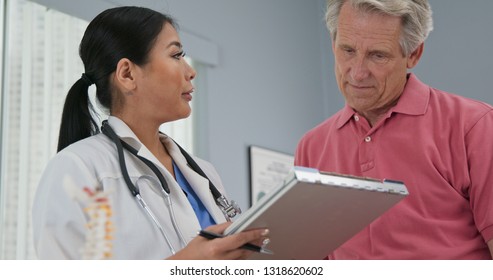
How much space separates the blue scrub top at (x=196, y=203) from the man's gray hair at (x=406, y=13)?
56 cm

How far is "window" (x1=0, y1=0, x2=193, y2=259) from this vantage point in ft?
8.94

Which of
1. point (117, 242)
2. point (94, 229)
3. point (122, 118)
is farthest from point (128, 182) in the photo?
point (94, 229)

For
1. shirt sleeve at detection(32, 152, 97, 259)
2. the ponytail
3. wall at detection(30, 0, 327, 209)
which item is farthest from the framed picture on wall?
shirt sleeve at detection(32, 152, 97, 259)

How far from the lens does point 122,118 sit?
71.1 inches

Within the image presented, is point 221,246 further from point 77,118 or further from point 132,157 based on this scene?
point 77,118

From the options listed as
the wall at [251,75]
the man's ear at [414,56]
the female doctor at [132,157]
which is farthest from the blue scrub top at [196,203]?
the wall at [251,75]

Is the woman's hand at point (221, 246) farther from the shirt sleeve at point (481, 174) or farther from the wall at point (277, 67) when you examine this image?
the wall at point (277, 67)

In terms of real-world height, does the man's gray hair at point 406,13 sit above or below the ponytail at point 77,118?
above

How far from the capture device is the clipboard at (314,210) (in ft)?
4.08

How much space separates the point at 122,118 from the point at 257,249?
0.60 metres

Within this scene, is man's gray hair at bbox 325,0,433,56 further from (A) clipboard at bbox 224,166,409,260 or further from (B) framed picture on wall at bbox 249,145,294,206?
(B) framed picture on wall at bbox 249,145,294,206

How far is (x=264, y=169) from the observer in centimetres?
411

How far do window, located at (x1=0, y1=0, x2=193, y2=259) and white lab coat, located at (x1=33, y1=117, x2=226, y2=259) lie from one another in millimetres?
1149
